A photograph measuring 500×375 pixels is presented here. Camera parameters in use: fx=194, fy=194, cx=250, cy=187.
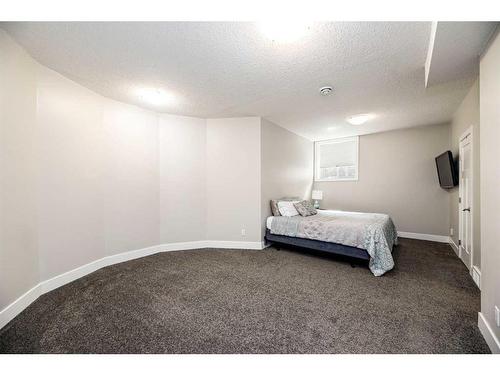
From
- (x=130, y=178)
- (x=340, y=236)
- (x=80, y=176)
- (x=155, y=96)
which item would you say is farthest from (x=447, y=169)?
(x=80, y=176)

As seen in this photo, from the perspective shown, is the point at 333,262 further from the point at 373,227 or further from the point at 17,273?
the point at 17,273

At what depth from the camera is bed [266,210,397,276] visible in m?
2.62

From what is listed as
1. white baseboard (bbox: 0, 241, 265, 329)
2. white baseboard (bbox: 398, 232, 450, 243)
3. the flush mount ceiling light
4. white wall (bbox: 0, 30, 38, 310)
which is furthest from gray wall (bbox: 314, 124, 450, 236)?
white wall (bbox: 0, 30, 38, 310)

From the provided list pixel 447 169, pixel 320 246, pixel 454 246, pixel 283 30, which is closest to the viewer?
pixel 283 30

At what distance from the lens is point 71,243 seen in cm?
246

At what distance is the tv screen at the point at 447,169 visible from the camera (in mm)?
3186

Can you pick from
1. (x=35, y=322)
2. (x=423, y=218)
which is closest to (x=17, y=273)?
(x=35, y=322)

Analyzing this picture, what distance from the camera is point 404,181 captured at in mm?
4480

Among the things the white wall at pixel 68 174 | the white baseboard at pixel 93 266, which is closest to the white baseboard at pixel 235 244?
the white baseboard at pixel 93 266

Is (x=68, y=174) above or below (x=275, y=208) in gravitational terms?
above

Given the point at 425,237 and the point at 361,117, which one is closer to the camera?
the point at 361,117

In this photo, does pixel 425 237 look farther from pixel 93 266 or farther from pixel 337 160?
pixel 93 266

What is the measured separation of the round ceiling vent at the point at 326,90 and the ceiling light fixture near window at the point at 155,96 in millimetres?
2121

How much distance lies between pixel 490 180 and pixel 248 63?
7.50 ft
